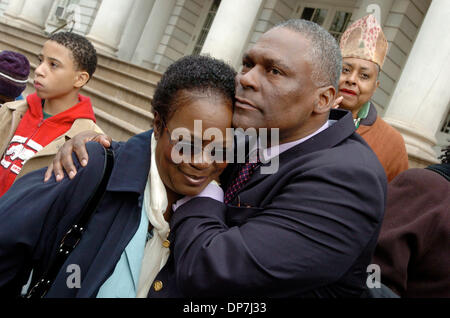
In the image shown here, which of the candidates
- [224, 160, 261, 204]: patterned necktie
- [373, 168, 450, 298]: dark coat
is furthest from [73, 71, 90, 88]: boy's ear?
[373, 168, 450, 298]: dark coat

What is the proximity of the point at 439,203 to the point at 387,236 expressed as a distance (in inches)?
9.7

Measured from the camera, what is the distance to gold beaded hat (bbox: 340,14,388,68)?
3037 mm

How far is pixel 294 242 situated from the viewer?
1136 mm

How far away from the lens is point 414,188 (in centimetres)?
159

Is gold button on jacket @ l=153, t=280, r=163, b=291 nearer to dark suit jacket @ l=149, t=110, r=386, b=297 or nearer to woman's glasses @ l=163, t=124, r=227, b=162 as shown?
dark suit jacket @ l=149, t=110, r=386, b=297

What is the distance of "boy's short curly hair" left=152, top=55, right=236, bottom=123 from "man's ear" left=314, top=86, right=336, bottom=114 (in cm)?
35

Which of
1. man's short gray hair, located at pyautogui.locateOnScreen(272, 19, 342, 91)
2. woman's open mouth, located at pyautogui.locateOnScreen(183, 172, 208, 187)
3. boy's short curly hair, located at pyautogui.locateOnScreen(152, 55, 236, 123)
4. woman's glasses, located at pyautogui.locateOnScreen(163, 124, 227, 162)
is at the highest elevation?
man's short gray hair, located at pyautogui.locateOnScreen(272, 19, 342, 91)

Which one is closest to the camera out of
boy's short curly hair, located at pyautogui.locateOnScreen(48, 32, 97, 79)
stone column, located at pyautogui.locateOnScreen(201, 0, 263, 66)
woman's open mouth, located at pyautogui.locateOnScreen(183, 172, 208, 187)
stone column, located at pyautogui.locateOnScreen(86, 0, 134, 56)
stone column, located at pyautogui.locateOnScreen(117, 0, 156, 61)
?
woman's open mouth, located at pyautogui.locateOnScreen(183, 172, 208, 187)

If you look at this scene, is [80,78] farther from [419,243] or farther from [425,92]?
[425,92]

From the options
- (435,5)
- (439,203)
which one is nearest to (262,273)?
(439,203)

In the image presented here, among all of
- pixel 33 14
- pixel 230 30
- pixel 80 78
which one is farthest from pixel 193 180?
pixel 33 14

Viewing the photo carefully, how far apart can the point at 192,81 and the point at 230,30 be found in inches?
277

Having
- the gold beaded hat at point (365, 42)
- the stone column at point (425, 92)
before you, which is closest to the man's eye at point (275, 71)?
the gold beaded hat at point (365, 42)

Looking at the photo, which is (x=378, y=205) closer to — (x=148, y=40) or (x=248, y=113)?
(x=248, y=113)
